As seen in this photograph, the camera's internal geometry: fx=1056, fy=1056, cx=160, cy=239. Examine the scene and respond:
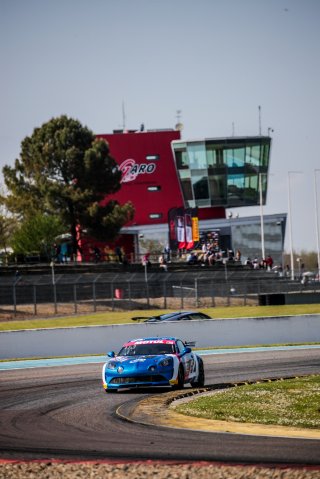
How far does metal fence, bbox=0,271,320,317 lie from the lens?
48750mm

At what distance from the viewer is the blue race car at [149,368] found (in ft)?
74.7

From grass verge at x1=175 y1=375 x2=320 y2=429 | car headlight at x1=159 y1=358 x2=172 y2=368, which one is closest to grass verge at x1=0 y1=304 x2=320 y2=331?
car headlight at x1=159 y1=358 x2=172 y2=368

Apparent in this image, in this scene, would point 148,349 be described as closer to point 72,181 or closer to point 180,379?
point 180,379

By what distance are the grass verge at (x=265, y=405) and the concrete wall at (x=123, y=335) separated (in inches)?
535

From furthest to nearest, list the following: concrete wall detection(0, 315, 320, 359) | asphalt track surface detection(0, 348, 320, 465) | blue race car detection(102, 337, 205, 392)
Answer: concrete wall detection(0, 315, 320, 359), blue race car detection(102, 337, 205, 392), asphalt track surface detection(0, 348, 320, 465)

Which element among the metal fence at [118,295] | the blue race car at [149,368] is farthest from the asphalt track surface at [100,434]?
the metal fence at [118,295]

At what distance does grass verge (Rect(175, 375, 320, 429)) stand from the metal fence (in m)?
26.6

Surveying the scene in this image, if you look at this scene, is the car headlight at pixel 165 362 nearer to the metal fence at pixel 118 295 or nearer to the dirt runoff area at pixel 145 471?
the dirt runoff area at pixel 145 471

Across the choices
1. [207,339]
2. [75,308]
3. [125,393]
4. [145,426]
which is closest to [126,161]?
[75,308]

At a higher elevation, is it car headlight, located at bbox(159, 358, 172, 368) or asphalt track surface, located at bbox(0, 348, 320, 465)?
car headlight, located at bbox(159, 358, 172, 368)

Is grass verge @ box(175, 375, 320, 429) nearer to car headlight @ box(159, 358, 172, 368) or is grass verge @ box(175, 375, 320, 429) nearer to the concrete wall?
car headlight @ box(159, 358, 172, 368)

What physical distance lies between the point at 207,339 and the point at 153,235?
5840cm

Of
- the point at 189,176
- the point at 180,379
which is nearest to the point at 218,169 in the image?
the point at 189,176

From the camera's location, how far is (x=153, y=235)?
96000mm
